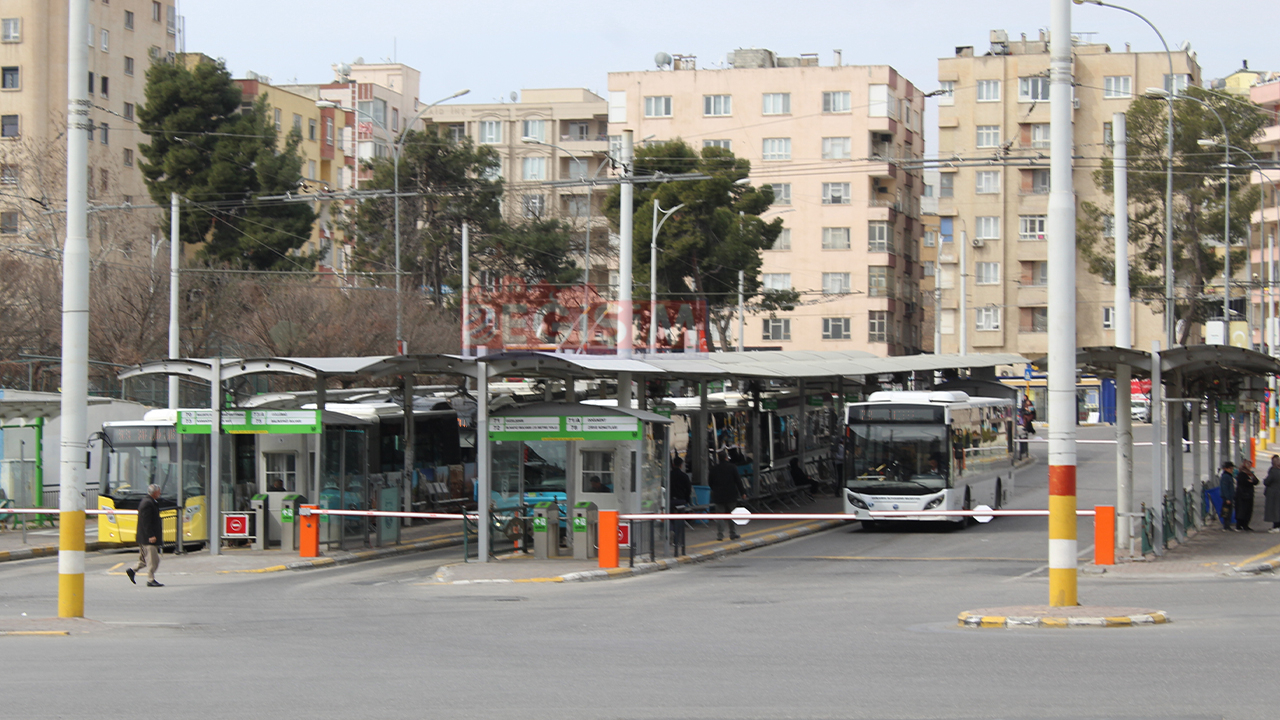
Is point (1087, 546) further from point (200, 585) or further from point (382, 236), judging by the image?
point (382, 236)

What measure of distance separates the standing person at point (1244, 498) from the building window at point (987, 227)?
60.8 m

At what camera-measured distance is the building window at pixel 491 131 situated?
10156 cm

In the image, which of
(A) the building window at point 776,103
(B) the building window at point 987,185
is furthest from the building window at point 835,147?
(B) the building window at point 987,185

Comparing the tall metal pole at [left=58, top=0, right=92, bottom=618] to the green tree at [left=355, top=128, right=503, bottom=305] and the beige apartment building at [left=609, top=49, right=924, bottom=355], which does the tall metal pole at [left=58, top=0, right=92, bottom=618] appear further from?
the beige apartment building at [left=609, top=49, right=924, bottom=355]

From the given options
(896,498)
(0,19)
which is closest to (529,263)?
(0,19)

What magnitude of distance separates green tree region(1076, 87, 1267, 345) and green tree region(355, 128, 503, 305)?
26.1 m

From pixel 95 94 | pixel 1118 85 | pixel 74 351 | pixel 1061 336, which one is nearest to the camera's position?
pixel 1061 336

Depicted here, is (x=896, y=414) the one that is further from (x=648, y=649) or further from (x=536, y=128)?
(x=536, y=128)

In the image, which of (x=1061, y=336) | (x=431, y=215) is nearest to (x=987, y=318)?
(x=431, y=215)

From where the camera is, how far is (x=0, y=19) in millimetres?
75312

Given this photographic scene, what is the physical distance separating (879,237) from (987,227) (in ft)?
26.7

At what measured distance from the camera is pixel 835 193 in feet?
280

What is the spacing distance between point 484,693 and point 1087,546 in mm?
18221

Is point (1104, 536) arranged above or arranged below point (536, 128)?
below
